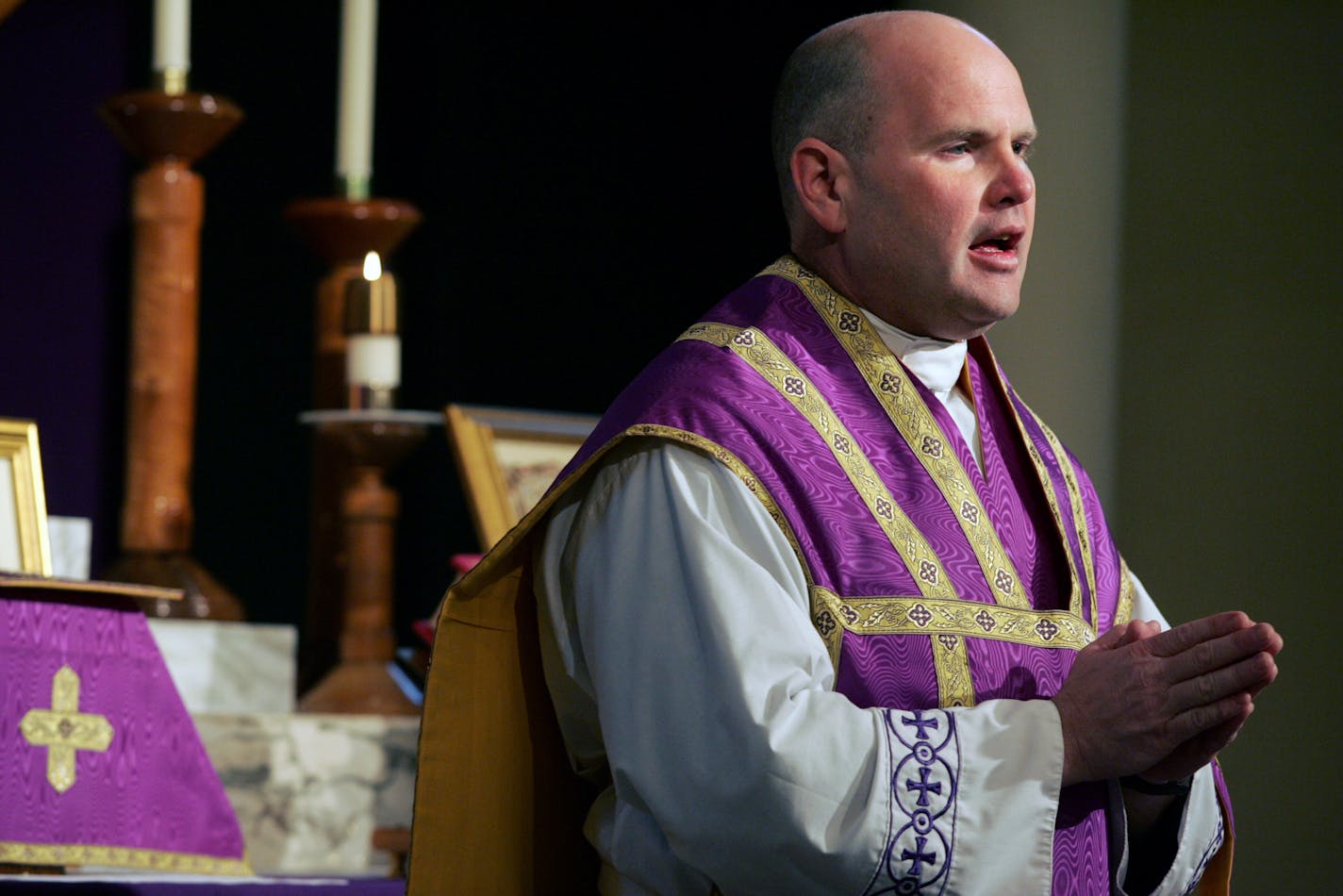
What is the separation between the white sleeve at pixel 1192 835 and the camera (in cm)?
211

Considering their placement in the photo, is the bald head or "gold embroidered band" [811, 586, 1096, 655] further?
the bald head

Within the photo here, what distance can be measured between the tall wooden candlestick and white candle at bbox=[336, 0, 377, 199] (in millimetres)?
261

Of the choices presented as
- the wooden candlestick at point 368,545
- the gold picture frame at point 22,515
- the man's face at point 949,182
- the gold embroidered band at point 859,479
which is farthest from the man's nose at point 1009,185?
A: the wooden candlestick at point 368,545

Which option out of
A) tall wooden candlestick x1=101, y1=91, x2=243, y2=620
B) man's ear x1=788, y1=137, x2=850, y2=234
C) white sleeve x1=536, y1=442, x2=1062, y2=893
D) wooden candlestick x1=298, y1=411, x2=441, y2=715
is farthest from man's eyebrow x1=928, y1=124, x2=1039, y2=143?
tall wooden candlestick x1=101, y1=91, x2=243, y2=620

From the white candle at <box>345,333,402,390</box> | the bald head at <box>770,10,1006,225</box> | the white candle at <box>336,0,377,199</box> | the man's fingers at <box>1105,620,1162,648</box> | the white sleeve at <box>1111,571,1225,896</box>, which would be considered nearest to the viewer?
the man's fingers at <box>1105,620,1162,648</box>

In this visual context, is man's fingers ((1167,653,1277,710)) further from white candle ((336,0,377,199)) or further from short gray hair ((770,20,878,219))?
white candle ((336,0,377,199))

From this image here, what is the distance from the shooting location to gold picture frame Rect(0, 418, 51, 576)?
2.84 meters

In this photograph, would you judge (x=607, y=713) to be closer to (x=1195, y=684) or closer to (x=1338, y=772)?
(x=1195, y=684)

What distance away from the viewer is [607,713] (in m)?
1.91

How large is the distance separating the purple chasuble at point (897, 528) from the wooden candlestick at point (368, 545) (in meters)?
1.42

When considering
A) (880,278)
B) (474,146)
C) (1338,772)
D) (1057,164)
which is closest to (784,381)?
(880,278)

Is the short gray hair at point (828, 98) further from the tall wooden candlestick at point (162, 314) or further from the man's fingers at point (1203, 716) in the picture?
the tall wooden candlestick at point (162, 314)

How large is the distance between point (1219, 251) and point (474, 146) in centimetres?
185

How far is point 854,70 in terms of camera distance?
225 centimetres
